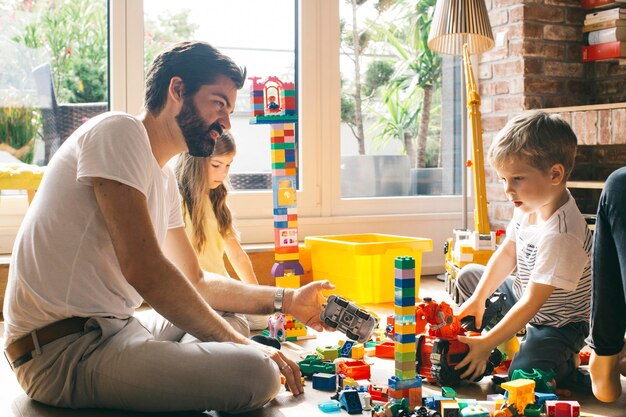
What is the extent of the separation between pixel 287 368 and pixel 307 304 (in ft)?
0.68

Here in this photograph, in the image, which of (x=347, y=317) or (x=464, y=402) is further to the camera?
(x=347, y=317)

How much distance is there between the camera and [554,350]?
1919 millimetres

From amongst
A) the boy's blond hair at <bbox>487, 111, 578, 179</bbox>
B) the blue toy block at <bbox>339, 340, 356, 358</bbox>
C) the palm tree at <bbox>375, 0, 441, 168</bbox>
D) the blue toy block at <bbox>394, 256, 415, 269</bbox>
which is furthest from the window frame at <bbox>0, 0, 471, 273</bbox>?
the blue toy block at <bbox>394, 256, 415, 269</bbox>

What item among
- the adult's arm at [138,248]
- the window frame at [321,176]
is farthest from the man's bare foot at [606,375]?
the window frame at [321,176]

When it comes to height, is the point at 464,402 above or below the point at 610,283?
below

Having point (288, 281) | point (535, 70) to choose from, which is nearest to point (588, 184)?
point (535, 70)

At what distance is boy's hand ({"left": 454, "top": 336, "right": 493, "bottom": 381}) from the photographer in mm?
1905

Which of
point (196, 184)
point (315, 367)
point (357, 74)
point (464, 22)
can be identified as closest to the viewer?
point (315, 367)

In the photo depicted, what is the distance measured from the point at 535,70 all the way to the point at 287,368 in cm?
238

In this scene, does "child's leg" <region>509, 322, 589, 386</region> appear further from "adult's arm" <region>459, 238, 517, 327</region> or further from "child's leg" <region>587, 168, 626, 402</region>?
"child's leg" <region>587, 168, 626, 402</region>

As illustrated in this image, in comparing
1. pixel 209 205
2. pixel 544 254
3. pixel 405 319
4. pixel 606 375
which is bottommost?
pixel 606 375

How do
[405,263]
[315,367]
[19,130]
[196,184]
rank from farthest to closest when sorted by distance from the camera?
[19,130]
[196,184]
[315,367]
[405,263]

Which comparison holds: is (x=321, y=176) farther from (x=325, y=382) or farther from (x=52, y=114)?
(x=325, y=382)

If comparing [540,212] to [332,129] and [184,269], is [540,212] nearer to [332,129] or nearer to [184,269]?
[184,269]
